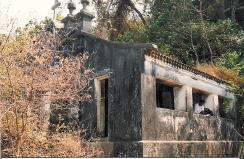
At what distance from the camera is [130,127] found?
1005 centimetres

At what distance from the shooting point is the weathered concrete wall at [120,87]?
1003 cm

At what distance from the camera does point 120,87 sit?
10648mm

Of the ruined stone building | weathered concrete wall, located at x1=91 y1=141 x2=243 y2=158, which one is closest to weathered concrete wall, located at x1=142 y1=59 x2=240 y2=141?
the ruined stone building

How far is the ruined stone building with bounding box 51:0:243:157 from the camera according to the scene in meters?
9.94

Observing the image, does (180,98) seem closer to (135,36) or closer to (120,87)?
(120,87)

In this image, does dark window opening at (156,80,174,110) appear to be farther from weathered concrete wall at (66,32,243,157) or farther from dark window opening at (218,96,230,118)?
dark window opening at (218,96,230,118)

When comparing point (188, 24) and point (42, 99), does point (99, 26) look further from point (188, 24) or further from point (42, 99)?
point (42, 99)

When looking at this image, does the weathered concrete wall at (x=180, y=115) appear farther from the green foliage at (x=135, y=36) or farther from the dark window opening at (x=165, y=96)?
the green foliage at (x=135, y=36)

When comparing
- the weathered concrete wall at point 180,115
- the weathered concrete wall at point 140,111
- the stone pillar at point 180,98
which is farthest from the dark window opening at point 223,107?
the stone pillar at point 180,98

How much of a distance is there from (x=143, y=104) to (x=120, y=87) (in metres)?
1.17

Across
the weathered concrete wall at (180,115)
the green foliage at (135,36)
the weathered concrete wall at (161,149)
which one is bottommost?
the weathered concrete wall at (161,149)

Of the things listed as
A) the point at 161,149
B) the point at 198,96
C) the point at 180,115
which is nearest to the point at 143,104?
the point at 161,149

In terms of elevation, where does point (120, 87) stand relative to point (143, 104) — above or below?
above

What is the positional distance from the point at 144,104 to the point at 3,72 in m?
4.29
